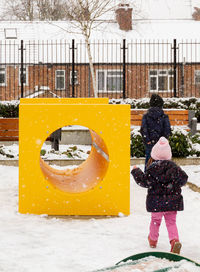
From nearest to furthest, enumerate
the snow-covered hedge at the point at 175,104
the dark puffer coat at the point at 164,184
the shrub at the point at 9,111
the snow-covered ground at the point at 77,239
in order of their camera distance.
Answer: the snow-covered ground at the point at 77,239, the dark puffer coat at the point at 164,184, the shrub at the point at 9,111, the snow-covered hedge at the point at 175,104

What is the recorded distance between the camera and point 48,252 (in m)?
4.91

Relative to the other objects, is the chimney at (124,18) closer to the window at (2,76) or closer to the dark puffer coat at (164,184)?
the window at (2,76)

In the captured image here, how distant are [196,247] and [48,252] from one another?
4.94 ft

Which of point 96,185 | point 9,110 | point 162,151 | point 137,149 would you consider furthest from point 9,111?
point 162,151

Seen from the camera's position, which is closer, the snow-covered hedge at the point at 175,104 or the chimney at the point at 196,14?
the snow-covered hedge at the point at 175,104

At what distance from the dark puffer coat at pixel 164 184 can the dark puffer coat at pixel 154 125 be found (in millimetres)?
3312

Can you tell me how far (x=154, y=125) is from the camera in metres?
8.32

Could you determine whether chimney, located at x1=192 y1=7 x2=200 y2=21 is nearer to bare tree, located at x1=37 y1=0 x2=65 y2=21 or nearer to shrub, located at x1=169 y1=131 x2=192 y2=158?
bare tree, located at x1=37 y1=0 x2=65 y2=21

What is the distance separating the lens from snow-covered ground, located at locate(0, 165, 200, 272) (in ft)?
15.1

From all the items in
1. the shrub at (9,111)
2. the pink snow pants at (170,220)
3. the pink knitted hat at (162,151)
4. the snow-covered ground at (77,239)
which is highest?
the shrub at (9,111)

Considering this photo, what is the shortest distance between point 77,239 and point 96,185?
4.64ft

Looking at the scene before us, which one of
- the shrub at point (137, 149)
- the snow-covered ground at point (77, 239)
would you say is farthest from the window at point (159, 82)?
the snow-covered ground at point (77, 239)

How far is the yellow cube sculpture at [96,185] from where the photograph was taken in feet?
21.4

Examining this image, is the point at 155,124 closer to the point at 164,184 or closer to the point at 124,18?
the point at 164,184
